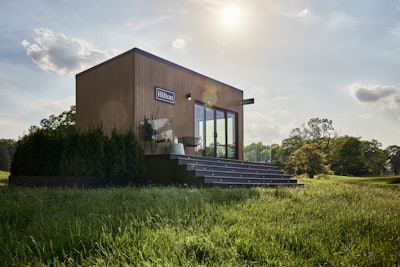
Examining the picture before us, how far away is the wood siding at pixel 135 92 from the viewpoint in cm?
1066

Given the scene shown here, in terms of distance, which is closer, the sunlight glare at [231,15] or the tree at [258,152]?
the sunlight glare at [231,15]

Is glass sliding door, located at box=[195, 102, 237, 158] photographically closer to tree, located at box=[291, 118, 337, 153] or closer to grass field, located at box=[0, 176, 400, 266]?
grass field, located at box=[0, 176, 400, 266]

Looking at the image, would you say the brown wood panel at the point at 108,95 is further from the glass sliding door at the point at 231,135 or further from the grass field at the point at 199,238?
the grass field at the point at 199,238

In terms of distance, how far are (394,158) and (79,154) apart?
52049mm

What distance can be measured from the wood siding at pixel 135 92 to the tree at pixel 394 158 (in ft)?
149

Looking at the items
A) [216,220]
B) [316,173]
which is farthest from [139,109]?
[316,173]

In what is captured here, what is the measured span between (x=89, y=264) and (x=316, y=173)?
78.5 ft

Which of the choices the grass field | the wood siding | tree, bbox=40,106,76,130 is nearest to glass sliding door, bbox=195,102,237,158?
the wood siding

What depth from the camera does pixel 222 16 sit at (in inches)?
365

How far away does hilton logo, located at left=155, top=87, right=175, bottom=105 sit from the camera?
1132cm

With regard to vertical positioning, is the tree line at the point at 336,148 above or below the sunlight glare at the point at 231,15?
below

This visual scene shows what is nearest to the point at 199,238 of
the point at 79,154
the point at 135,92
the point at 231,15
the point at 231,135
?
the point at 79,154

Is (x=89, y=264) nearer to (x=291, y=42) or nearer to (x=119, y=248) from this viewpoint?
(x=119, y=248)

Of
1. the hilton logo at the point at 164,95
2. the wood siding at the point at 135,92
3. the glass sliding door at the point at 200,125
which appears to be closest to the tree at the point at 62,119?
the wood siding at the point at 135,92
